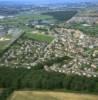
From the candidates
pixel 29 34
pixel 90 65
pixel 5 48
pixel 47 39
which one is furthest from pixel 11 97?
pixel 29 34

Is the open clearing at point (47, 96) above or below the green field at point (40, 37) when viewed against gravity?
above

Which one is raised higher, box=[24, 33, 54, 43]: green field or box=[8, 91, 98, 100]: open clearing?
box=[8, 91, 98, 100]: open clearing

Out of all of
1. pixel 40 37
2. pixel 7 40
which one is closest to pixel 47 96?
pixel 7 40

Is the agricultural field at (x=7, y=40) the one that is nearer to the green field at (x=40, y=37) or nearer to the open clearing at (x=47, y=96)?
the green field at (x=40, y=37)

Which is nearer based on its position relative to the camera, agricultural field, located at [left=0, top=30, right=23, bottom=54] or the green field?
agricultural field, located at [left=0, top=30, right=23, bottom=54]

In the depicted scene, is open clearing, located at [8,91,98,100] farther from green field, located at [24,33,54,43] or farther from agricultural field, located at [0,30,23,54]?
green field, located at [24,33,54,43]

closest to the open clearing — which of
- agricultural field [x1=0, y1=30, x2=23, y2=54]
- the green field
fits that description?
agricultural field [x1=0, y1=30, x2=23, y2=54]

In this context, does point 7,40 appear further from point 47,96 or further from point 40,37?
point 47,96

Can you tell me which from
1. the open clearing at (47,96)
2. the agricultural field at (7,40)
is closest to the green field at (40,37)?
the agricultural field at (7,40)
